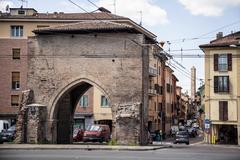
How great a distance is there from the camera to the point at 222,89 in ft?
183

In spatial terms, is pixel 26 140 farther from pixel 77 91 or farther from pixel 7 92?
pixel 7 92

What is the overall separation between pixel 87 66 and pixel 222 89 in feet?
75.8

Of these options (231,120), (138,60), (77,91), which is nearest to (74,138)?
(77,91)

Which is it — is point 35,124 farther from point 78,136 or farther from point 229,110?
point 229,110

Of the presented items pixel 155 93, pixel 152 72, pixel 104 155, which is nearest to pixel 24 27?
pixel 152 72

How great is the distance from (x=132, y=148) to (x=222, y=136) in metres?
26.6

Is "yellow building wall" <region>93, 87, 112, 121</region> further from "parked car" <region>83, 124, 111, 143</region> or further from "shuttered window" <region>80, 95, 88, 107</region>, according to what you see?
"parked car" <region>83, 124, 111, 143</region>

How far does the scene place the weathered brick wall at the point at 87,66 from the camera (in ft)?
119

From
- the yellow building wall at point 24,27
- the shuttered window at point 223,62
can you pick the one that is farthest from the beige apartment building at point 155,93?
the yellow building wall at point 24,27

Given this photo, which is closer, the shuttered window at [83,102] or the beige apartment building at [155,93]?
the shuttered window at [83,102]

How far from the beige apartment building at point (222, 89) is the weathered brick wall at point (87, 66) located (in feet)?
65.2

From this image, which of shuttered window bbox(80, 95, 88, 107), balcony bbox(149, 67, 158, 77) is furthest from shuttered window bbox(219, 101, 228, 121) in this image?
shuttered window bbox(80, 95, 88, 107)

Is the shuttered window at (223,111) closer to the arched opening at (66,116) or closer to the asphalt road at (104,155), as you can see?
the arched opening at (66,116)

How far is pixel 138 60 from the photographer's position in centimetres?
3634
